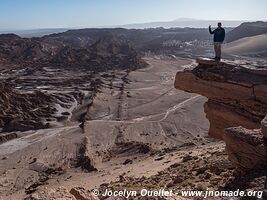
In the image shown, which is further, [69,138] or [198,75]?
[69,138]

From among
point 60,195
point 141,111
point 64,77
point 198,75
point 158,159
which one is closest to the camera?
point 60,195

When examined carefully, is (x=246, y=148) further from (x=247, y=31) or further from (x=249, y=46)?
(x=247, y=31)

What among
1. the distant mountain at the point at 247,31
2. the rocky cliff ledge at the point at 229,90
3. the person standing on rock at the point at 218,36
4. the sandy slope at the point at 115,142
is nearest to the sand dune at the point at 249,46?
the distant mountain at the point at 247,31

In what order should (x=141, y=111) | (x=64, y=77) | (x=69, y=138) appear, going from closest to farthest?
(x=69, y=138) < (x=141, y=111) < (x=64, y=77)

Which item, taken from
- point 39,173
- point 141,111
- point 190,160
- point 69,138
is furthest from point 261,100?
point 141,111

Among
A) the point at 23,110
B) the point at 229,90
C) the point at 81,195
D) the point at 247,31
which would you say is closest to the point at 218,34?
the point at 229,90

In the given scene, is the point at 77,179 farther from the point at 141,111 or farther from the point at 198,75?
the point at 141,111

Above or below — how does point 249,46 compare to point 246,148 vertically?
below

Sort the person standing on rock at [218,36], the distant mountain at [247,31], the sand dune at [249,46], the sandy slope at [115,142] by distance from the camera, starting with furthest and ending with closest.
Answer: the distant mountain at [247,31] < the sand dune at [249,46] < the sandy slope at [115,142] < the person standing on rock at [218,36]

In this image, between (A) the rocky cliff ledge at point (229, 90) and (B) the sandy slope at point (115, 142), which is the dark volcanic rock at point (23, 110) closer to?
(B) the sandy slope at point (115, 142)
